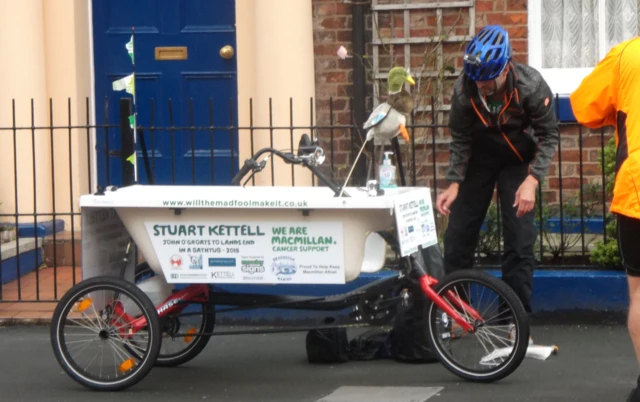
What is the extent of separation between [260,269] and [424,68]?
374 centimetres

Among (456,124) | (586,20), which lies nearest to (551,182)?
(586,20)

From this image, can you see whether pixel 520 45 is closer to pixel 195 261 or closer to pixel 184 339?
pixel 184 339

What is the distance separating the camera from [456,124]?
247 inches

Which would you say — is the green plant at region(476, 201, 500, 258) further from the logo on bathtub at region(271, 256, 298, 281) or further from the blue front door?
the blue front door

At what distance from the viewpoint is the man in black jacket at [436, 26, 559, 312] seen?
599cm

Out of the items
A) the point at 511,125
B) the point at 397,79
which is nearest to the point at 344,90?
the point at 511,125

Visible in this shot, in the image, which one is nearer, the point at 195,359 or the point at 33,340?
the point at 195,359

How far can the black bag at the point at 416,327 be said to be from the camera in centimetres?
618

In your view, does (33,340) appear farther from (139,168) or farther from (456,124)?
(456,124)

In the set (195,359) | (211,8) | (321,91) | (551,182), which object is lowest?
(195,359)

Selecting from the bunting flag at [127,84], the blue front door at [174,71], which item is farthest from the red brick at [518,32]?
the bunting flag at [127,84]

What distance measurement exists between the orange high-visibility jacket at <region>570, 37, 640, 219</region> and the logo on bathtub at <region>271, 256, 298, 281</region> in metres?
1.53

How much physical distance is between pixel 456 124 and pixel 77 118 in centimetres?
400

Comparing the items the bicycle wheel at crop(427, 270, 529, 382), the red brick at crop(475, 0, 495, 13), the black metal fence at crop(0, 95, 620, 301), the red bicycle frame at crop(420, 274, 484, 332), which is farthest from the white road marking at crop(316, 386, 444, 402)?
the red brick at crop(475, 0, 495, 13)
